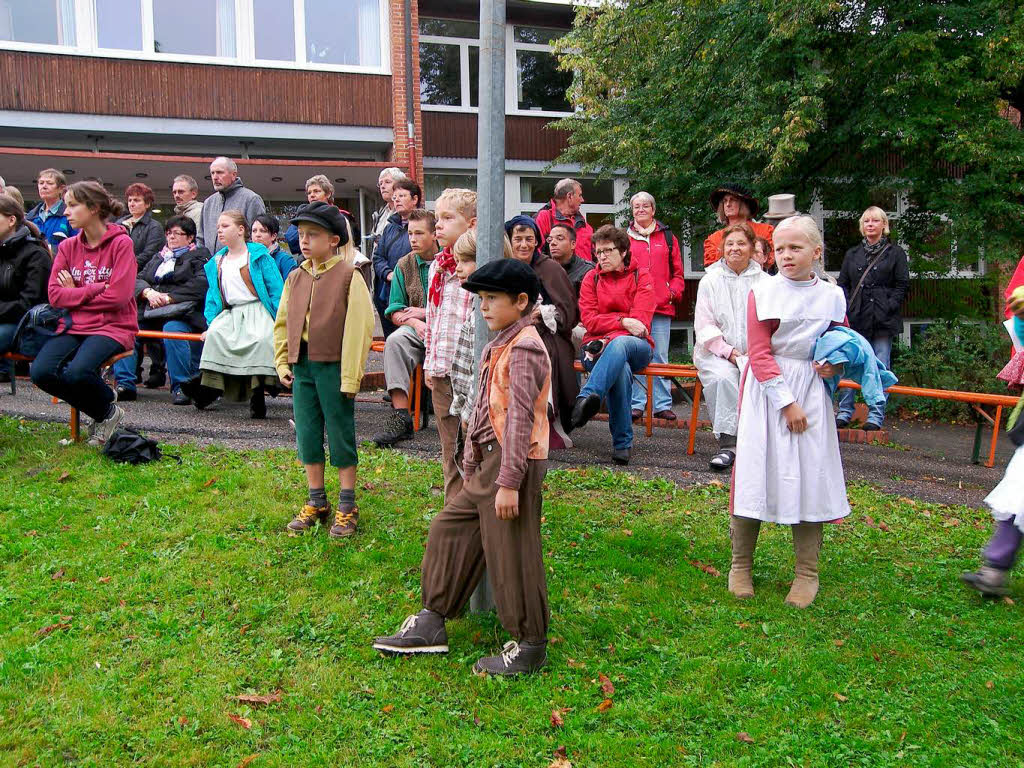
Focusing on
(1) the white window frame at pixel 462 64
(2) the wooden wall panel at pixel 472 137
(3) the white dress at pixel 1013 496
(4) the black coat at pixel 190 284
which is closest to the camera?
(3) the white dress at pixel 1013 496

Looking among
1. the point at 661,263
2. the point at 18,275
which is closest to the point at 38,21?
the point at 18,275

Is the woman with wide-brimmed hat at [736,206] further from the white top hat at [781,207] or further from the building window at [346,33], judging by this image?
the building window at [346,33]

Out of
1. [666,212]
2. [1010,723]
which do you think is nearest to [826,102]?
[666,212]

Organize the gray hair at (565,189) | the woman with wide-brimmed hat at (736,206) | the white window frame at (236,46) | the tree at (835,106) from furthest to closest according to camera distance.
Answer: the white window frame at (236,46)
the tree at (835,106)
the gray hair at (565,189)
the woman with wide-brimmed hat at (736,206)

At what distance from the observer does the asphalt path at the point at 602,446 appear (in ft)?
25.2

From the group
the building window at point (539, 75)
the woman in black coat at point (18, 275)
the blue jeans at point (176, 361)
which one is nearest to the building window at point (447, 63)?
the building window at point (539, 75)

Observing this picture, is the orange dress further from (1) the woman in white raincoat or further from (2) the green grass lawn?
(2) the green grass lawn

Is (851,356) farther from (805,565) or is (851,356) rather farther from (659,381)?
(659,381)

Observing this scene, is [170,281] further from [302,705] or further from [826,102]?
[826,102]

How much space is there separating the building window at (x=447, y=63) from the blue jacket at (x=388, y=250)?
12.7m

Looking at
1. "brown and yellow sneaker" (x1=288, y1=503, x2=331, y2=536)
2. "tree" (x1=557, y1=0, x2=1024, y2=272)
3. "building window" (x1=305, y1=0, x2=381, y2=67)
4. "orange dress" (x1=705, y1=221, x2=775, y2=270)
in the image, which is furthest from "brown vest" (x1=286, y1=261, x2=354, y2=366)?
"building window" (x1=305, y1=0, x2=381, y2=67)

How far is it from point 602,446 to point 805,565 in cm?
358

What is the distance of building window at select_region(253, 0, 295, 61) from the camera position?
18.0m

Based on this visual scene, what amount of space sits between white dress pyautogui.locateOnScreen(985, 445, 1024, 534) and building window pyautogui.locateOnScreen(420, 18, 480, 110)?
18001mm
